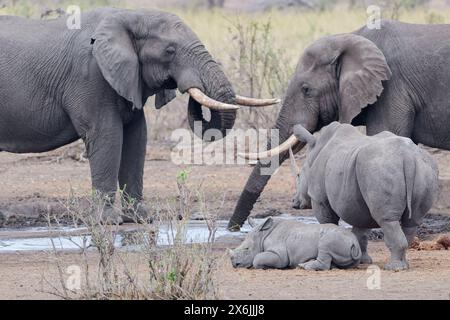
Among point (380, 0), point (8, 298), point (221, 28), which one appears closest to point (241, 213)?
point (8, 298)

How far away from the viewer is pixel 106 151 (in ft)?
40.1

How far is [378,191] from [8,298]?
248 centimetres

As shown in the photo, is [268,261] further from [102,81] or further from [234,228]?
[102,81]

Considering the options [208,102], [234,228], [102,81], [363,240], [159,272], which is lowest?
[234,228]

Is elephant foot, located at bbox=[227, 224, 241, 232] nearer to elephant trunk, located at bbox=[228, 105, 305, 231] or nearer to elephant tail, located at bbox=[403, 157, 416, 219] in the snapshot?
elephant trunk, located at bbox=[228, 105, 305, 231]

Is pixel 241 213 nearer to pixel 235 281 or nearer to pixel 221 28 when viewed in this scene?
pixel 235 281

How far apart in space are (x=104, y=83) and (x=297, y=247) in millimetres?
3381

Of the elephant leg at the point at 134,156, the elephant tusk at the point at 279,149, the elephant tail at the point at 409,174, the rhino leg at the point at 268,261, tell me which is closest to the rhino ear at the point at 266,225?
the rhino leg at the point at 268,261

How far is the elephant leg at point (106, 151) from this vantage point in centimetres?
1222

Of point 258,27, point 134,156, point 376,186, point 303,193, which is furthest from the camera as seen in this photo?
point 258,27

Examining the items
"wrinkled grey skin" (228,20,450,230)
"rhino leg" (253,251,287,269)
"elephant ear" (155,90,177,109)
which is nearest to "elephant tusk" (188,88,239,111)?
"wrinkled grey skin" (228,20,450,230)

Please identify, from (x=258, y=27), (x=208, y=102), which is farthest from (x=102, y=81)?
(x=258, y=27)

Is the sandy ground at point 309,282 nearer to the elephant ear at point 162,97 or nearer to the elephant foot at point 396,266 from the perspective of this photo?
the elephant foot at point 396,266

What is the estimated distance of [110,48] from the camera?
1210 centimetres
